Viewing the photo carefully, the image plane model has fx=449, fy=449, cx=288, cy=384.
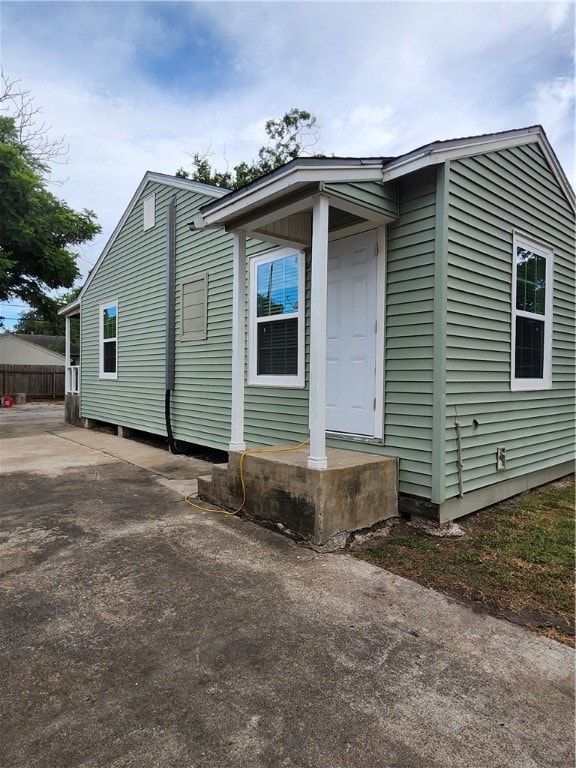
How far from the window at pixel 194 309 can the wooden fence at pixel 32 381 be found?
1721 centimetres

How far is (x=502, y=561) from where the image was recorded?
3.20 meters

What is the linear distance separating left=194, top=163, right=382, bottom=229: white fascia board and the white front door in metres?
0.67

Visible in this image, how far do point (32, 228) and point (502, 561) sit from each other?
18652mm

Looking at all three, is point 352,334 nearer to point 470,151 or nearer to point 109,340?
point 470,151

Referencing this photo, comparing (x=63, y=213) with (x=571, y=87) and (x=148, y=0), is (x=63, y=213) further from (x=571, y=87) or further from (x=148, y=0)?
(x=571, y=87)

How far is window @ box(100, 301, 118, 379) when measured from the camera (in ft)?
31.4

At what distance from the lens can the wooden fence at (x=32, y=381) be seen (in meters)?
20.6

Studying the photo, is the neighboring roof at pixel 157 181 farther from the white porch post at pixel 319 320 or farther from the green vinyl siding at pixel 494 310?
the green vinyl siding at pixel 494 310

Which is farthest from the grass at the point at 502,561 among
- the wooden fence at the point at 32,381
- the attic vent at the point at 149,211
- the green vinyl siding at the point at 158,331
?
the wooden fence at the point at 32,381

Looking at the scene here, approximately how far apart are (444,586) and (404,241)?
280 centimetres

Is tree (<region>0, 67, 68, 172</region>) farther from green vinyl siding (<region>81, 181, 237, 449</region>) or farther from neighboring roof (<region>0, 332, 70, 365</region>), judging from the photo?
neighboring roof (<region>0, 332, 70, 365</region>)

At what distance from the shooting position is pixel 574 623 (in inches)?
95.0

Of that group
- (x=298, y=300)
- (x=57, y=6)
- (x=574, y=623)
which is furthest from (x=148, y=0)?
(x=574, y=623)

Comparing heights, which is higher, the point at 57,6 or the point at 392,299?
the point at 57,6
